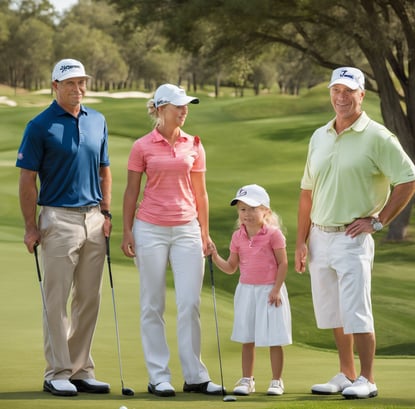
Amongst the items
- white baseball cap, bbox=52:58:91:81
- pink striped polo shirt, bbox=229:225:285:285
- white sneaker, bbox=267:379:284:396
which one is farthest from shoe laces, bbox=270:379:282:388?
white baseball cap, bbox=52:58:91:81

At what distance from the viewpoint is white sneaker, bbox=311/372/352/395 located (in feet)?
22.3

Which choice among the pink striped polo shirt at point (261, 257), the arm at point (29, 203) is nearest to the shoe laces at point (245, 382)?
the pink striped polo shirt at point (261, 257)

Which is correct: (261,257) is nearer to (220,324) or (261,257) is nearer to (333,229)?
(333,229)

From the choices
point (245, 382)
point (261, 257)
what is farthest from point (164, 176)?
point (245, 382)

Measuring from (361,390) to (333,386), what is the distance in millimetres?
289

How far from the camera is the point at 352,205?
267 inches

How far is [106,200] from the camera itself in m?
7.29

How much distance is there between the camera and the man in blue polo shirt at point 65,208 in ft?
22.5

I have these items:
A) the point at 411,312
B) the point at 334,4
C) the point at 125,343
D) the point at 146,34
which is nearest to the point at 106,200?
the point at 125,343

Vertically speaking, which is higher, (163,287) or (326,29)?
(326,29)

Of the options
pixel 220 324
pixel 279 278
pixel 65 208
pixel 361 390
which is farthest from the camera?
pixel 220 324

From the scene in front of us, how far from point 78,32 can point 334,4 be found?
265 ft

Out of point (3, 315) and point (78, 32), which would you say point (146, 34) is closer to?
point (78, 32)

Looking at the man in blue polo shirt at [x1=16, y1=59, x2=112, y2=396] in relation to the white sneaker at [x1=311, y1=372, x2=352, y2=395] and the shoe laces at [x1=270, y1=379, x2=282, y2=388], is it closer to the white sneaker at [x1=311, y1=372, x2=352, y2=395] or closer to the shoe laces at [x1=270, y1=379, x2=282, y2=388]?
the shoe laces at [x1=270, y1=379, x2=282, y2=388]
